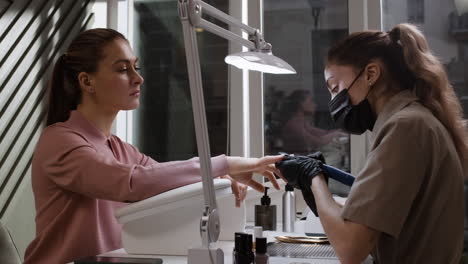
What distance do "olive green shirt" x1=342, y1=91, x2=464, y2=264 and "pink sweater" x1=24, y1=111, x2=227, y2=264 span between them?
519 mm

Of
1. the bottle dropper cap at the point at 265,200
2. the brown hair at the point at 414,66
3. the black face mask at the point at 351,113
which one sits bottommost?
the bottle dropper cap at the point at 265,200

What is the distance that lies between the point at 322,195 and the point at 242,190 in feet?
1.42

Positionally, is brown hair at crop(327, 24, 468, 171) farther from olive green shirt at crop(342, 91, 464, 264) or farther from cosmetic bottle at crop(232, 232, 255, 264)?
cosmetic bottle at crop(232, 232, 255, 264)

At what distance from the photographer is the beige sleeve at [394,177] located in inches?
44.9

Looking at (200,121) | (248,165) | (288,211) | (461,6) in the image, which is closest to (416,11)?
(461,6)

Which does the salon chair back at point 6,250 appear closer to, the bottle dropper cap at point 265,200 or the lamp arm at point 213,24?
the bottle dropper cap at point 265,200

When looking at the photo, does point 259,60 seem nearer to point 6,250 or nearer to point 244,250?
point 244,250

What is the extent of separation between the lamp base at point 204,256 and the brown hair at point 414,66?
27.1 inches

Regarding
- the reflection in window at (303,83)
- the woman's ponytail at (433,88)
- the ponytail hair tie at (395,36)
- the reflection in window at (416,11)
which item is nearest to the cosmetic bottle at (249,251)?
the woman's ponytail at (433,88)

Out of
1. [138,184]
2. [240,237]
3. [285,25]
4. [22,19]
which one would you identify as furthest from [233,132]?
[240,237]

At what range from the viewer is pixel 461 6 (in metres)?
2.60

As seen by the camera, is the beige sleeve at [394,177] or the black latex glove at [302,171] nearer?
the beige sleeve at [394,177]

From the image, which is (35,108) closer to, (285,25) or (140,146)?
(140,146)

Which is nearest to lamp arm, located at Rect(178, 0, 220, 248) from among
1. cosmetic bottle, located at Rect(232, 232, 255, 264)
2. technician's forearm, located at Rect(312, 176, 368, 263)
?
cosmetic bottle, located at Rect(232, 232, 255, 264)
